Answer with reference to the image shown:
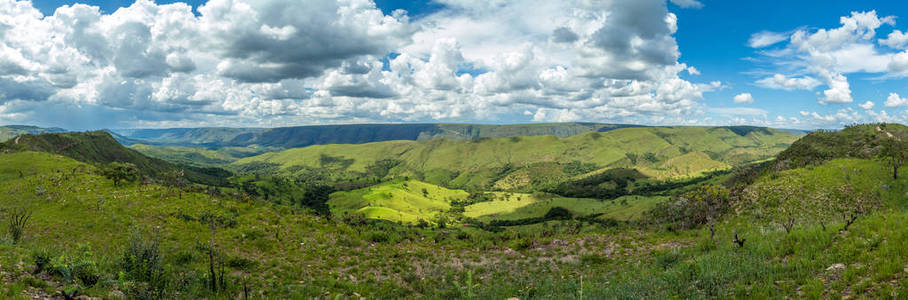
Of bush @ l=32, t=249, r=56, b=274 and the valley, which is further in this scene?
bush @ l=32, t=249, r=56, b=274

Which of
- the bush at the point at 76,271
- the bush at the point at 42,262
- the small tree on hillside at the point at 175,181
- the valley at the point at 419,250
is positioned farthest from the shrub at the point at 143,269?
the small tree on hillside at the point at 175,181

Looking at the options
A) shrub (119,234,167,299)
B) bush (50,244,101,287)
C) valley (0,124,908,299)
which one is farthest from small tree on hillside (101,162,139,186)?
bush (50,244,101,287)

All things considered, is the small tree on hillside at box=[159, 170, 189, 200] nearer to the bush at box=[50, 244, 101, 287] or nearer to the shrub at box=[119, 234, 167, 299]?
the shrub at box=[119, 234, 167, 299]

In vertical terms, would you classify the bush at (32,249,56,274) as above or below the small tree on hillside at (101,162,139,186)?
above

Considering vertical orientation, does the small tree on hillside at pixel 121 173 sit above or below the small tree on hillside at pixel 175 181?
above

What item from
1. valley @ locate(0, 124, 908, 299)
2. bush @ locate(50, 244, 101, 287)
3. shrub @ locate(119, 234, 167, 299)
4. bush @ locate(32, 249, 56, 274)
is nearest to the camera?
valley @ locate(0, 124, 908, 299)

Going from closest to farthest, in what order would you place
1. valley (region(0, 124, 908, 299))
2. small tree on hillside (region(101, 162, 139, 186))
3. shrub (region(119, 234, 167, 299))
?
valley (region(0, 124, 908, 299)) → shrub (region(119, 234, 167, 299)) → small tree on hillside (region(101, 162, 139, 186))

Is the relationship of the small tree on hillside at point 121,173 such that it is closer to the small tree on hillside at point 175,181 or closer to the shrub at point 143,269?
the small tree on hillside at point 175,181

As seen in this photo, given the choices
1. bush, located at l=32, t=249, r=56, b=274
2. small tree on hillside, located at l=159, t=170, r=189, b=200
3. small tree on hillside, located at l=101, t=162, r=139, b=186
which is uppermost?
bush, located at l=32, t=249, r=56, b=274

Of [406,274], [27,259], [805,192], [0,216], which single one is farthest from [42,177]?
[805,192]

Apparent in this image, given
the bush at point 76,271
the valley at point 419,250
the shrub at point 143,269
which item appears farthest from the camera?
the shrub at point 143,269

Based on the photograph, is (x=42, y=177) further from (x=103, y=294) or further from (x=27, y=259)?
(x=103, y=294)

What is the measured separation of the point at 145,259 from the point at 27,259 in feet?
12.1

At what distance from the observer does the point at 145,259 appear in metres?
14.4
